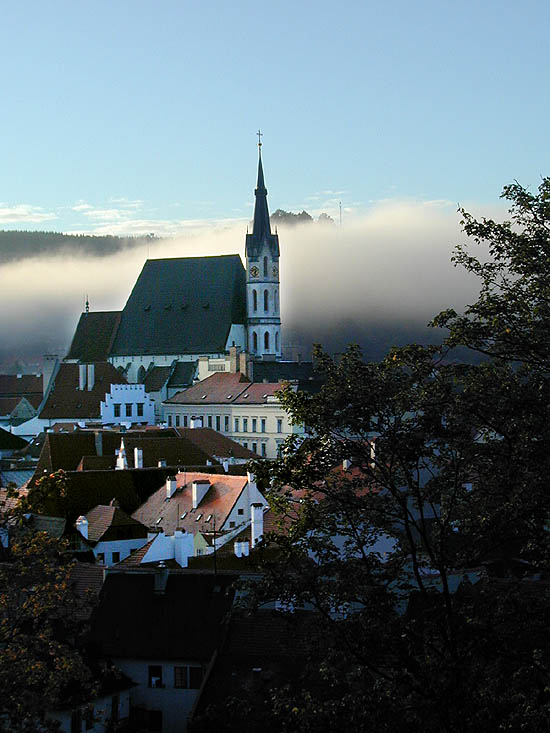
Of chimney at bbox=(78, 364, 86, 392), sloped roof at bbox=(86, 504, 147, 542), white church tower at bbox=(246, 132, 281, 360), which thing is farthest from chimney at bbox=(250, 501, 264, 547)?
white church tower at bbox=(246, 132, 281, 360)

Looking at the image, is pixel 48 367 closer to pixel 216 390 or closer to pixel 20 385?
pixel 20 385

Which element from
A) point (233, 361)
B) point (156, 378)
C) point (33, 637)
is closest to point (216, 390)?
point (233, 361)

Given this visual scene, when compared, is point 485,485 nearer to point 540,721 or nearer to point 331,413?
point 331,413

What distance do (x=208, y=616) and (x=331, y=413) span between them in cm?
1520

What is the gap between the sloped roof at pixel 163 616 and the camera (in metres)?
31.4

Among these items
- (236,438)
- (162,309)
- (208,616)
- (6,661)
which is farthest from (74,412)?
(6,661)

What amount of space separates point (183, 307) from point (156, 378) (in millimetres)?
16614

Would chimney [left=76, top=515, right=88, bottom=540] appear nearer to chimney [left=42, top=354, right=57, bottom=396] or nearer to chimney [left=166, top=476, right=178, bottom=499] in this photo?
chimney [left=166, top=476, right=178, bottom=499]

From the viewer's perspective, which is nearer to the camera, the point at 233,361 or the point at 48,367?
the point at 233,361

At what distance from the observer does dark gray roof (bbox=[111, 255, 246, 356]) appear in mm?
142375

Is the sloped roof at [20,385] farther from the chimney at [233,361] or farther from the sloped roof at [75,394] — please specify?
the chimney at [233,361]

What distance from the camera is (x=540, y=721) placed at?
51.5 feet

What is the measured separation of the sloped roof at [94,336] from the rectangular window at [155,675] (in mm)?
114896

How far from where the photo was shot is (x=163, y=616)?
107 ft
